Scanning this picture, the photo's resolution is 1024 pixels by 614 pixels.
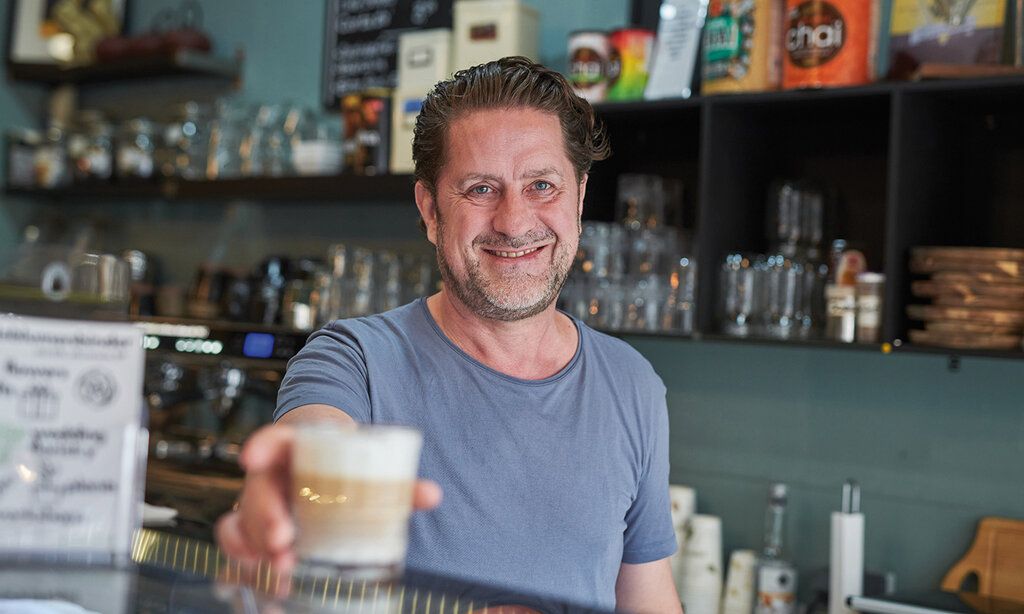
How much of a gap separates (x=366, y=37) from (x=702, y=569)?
1880 millimetres

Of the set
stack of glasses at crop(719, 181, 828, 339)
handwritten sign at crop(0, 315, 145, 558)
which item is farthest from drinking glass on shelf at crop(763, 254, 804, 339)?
handwritten sign at crop(0, 315, 145, 558)

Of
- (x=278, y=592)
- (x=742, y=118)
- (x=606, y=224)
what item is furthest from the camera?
(x=606, y=224)

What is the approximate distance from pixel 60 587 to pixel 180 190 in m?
2.97

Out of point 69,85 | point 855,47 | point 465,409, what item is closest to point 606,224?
point 855,47

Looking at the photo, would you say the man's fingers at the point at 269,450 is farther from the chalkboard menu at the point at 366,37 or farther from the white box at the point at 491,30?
the chalkboard menu at the point at 366,37

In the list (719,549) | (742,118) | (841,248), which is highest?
(742,118)

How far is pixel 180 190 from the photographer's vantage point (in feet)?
12.5

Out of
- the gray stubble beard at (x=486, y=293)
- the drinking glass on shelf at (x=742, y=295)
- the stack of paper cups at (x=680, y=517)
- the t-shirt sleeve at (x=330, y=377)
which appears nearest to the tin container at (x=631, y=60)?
the drinking glass on shelf at (x=742, y=295)

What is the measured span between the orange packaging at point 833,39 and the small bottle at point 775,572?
907 mm

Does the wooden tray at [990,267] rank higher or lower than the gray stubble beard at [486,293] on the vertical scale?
higher

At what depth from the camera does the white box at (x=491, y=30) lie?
3.05m

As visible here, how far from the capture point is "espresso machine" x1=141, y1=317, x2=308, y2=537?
3.32 metres

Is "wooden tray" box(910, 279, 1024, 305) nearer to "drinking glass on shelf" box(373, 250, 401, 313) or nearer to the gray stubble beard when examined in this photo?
the gray stubble beard

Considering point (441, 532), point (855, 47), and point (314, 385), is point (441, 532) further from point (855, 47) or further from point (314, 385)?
point (855, 47)
